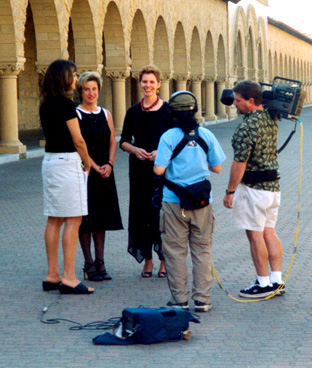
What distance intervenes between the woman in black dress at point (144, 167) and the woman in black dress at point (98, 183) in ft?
0.56

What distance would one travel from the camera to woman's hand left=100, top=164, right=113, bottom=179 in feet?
22.9

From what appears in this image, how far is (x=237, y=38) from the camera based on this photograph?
153 feet

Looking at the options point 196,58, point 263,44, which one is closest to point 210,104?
point 196,58

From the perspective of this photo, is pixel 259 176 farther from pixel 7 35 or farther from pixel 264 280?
pixel 7 35

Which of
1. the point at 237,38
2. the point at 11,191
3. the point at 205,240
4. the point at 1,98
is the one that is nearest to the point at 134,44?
the point at 1,98

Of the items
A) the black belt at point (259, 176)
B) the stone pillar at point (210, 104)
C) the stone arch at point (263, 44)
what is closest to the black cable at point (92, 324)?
the black belt at point (259, 176)

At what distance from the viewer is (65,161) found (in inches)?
252

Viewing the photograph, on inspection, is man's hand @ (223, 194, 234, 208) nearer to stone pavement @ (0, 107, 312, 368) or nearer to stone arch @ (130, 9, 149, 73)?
stone pavement @ (0, 107, 312, 368)

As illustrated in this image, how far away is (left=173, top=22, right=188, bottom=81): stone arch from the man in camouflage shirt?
27721 mm

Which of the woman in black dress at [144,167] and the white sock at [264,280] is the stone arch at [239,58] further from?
the white sock at [264,280]

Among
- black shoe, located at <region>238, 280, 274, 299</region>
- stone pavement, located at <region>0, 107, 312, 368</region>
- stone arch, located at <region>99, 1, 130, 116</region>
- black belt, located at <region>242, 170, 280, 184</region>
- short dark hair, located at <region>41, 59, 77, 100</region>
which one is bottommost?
stone pavement, located at <region>0, 107, 312, 368</region>

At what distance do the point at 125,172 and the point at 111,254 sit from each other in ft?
26.9

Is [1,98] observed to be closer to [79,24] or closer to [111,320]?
[79,24]

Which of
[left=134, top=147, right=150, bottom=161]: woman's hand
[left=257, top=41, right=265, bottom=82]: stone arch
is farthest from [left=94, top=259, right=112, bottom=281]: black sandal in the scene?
[left=257, top=41, right=265, bottom=82]: stone arch
